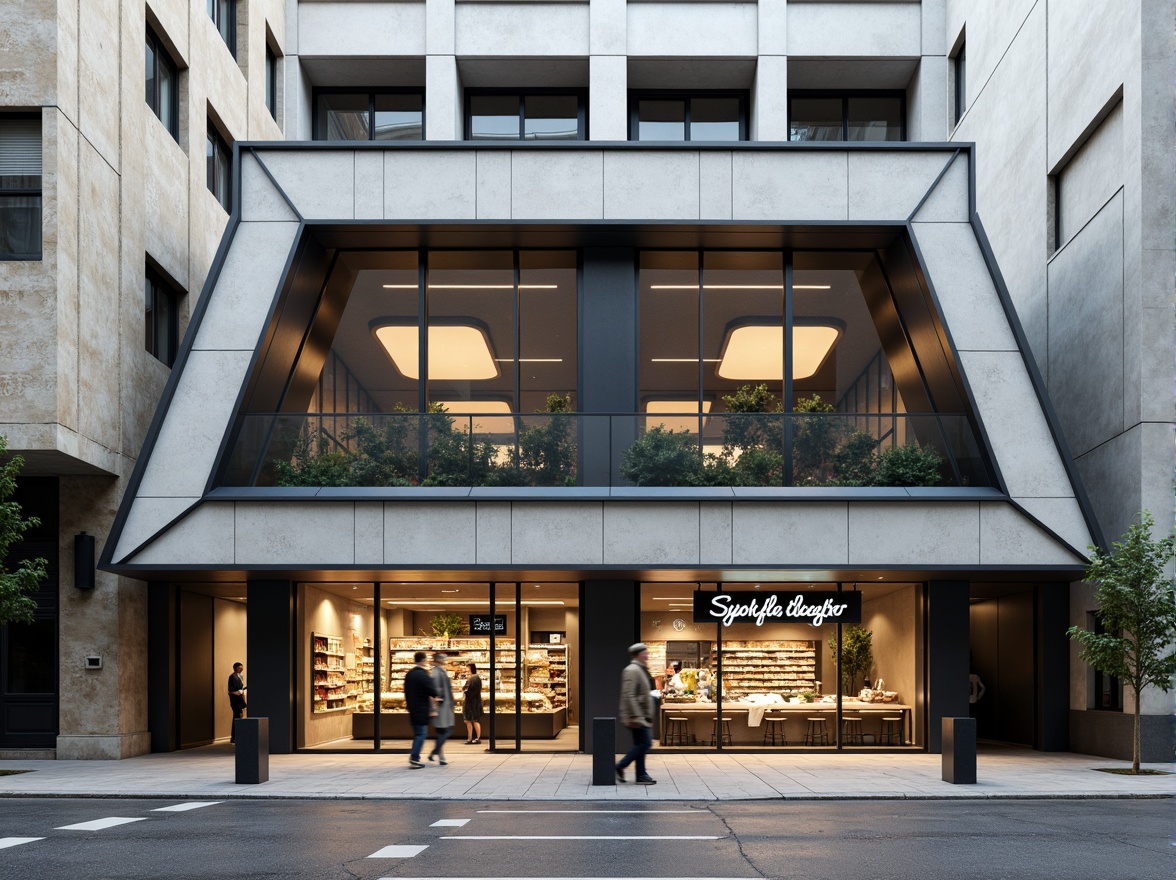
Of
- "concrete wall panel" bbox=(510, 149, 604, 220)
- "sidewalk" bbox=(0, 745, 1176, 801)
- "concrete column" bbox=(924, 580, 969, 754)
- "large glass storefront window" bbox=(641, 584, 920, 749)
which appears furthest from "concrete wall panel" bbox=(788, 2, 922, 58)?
"sidewalk" bbox=(0, 745, 1176, 801)

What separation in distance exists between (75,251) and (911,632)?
1559 cm

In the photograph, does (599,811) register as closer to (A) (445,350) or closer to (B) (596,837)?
(B) (596,837)

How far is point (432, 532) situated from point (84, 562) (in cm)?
595

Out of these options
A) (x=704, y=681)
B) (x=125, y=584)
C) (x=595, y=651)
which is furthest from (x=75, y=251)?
(x=704, y=681)

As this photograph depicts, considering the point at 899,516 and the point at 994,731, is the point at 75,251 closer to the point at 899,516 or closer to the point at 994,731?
the point at 899,516

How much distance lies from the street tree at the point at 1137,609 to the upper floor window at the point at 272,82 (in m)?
21.7

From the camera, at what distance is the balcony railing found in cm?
2039

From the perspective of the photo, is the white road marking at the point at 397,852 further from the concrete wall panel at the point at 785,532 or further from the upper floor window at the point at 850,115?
the upper floor window at the point at 850,115

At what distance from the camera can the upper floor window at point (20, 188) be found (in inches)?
736

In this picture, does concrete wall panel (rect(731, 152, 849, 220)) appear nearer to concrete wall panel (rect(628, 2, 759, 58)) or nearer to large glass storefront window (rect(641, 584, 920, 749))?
large glass storefront window (rect(641, 584, 920, 749))

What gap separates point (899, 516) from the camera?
2002 cm

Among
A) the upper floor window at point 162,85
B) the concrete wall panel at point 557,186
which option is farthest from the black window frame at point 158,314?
the concrete wall panel at point 557,186

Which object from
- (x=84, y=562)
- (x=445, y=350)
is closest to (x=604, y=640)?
(x=445, y=350)

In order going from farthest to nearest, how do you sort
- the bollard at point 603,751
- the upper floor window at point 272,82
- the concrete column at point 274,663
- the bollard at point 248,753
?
the upper floor window at point 272,82
the concrete column at point 274,663
the bollard at point 248,753
the bollard at point 603,751
